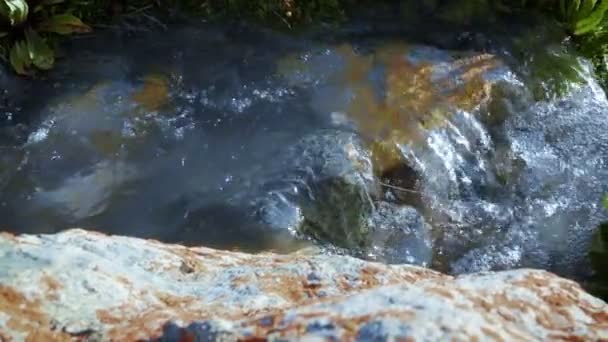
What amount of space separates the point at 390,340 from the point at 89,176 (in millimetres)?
4208

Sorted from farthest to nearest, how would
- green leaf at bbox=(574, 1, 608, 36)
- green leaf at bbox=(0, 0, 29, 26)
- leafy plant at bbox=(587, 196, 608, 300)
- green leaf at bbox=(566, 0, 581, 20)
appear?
green leaf at bbox=(566, 0, 581, 20), green leaf at bbox=(574, 1, 608, 36), green leaf at bbox=(0, 0, 29, 26), leafy plant at bbox=(587, 196, 608, 300)

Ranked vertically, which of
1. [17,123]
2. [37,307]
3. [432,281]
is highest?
[432,281]

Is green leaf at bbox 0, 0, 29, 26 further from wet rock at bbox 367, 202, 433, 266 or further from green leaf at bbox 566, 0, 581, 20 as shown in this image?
green leaf at bbox 566, 0, 581, 20

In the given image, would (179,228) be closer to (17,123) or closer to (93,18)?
(17,123)

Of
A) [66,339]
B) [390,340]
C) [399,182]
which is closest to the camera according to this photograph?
[390,340]

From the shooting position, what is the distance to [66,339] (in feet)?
9.43

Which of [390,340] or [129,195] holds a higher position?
[390,340]

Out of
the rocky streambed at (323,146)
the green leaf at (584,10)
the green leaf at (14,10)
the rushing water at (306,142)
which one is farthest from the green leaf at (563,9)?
the green leaf at (14,10)

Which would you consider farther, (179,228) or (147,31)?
(147,31)

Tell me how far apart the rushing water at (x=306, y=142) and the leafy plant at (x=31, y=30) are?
0.52 feet

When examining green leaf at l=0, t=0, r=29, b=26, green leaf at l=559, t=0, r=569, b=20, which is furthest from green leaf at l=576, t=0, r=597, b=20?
green leaf at l=0, t=0, r=29, b=26

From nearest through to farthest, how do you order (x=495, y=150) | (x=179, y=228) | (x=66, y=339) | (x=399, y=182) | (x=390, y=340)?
(x=390, y=340)
(x=66, y=339)
(x=179, y=228)
(x=399, y=182)
(x=495, y=150)

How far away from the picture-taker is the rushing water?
242 inches

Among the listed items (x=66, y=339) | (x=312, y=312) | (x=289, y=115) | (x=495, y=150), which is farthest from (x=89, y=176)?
(x=312, y=312)
